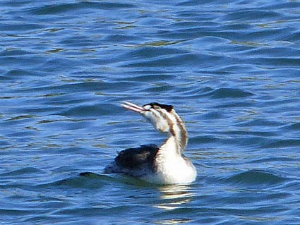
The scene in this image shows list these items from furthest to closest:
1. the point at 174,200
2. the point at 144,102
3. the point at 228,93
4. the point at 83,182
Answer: the point at 228,93, the point at 144,102, the point at 83,182, the point at 174,200

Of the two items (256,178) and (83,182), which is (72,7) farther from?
(256,178)

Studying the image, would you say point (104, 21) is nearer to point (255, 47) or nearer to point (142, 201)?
point (255, 47)

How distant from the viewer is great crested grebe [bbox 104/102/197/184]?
14.1 m

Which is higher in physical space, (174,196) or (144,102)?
(144,102)

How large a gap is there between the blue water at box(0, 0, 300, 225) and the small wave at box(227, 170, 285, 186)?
2 cm

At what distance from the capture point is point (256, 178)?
14094 mm

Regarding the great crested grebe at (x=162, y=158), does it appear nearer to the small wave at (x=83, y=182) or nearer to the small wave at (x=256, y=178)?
the small wave at (x=83, y=182)

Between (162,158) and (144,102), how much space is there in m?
3.80

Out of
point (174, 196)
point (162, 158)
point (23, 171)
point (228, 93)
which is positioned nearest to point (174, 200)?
point (174, 196)

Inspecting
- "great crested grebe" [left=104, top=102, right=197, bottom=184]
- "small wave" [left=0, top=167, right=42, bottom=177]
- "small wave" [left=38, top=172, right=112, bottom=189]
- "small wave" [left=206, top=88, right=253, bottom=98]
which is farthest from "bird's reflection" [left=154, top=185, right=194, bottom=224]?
"small wave" [left=206, top=88, right=253, bottom=98]

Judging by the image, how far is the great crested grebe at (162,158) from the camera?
14.1 metres

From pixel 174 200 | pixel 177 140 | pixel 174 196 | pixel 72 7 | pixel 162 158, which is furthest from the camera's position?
pixel 72 7

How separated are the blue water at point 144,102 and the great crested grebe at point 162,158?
0.12m

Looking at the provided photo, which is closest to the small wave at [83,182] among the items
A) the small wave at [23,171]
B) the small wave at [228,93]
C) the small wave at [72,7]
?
the small wave at [23,171]
